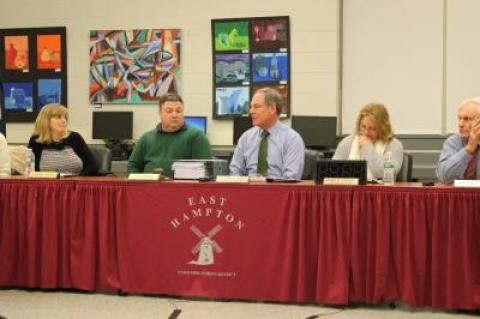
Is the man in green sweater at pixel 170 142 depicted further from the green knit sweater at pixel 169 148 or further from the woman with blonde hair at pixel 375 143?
the woman with blonde hair at pixel 375 143

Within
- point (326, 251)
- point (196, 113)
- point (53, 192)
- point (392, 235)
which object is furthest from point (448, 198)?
point (196, 113)

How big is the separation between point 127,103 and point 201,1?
148 cm

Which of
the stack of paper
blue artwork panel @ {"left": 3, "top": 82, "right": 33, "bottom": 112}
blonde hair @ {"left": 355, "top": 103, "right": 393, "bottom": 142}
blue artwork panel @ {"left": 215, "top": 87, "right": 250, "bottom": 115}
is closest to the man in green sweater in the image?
the stack of paper

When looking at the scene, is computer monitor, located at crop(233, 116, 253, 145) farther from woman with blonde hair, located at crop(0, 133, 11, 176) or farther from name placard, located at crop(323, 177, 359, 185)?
name placard, located at crop(323, 177, 359, 185)

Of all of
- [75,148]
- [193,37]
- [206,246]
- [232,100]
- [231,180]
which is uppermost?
[193,37]

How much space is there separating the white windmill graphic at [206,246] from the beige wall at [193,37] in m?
3.56

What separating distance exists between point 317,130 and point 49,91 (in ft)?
10.9

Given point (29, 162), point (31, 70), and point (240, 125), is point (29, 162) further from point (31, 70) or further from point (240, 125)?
point (31, 70)

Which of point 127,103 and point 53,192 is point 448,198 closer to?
point 53,192

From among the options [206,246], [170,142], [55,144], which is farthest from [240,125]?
[206,246]

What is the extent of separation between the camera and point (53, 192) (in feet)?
10.8

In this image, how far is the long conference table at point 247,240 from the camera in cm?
287

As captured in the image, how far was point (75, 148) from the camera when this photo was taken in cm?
412

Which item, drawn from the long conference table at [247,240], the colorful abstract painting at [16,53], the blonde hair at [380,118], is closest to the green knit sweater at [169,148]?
the long conference table at [247,240]
